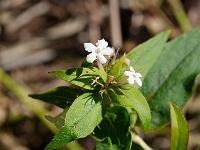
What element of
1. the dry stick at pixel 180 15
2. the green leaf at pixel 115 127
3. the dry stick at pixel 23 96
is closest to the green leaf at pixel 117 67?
the green leaf at pixel 115 127

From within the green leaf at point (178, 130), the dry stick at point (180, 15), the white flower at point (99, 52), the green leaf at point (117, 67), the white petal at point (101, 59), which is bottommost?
the green leaf at point (178, 130)

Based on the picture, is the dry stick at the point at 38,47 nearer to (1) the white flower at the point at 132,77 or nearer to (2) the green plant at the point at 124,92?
(2) the green plant at the point at 124,92

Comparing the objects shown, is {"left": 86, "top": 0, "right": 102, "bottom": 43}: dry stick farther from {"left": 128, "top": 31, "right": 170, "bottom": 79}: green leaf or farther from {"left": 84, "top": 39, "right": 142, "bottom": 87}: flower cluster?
{"left": 84, "top": 39, "right": 142, "bottom": 87}: flower cluster

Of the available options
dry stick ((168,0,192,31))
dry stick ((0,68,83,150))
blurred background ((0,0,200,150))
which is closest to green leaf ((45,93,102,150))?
dry stick ((0,68,83,150))

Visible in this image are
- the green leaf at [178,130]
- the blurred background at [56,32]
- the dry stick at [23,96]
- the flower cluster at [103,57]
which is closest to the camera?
the flower cluster at [103,57]

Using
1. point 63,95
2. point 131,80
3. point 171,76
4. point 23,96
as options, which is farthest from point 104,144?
point 23,96

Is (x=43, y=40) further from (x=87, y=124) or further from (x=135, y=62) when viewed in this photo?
(x=87, y=124)

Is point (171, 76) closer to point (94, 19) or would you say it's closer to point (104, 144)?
point (104, 144)

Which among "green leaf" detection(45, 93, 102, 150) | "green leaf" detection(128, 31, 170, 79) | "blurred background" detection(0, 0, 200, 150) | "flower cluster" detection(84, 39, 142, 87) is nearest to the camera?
"green leaf" detection(45, 93, 102, 150)
